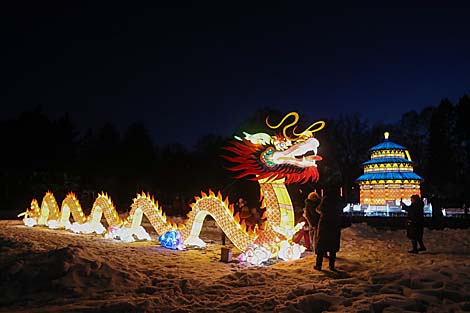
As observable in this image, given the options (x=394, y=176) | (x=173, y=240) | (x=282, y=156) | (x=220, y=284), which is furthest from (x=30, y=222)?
(x=394, y=176)

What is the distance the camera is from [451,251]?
32.0ft

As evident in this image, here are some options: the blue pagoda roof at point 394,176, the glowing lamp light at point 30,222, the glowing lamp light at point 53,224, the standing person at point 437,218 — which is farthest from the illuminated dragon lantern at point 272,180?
the blue pagoda roof at point 394,176

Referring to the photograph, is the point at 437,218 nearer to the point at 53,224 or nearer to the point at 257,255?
the point at 257,255

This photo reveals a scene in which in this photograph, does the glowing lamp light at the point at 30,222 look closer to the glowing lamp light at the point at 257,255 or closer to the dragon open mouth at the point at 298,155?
the glowing lamp light at the point at 257,255

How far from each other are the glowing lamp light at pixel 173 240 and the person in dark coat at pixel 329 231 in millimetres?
4643

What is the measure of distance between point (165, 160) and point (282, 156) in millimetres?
27547

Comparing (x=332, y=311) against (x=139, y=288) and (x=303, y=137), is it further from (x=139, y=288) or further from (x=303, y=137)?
(x=303, y=137)

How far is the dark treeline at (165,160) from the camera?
1103 inches

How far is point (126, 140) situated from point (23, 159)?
12.8 meters

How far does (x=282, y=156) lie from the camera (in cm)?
883

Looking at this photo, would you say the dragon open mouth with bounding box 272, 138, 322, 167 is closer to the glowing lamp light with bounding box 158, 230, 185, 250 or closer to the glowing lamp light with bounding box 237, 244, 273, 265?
the glowing lamp light with bounding box 237, 244, 273, 265

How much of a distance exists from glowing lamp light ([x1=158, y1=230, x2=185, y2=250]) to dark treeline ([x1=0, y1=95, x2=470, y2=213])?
641 inches

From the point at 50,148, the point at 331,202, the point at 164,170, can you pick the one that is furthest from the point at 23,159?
the point at 331,202

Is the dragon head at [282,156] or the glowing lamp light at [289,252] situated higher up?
the dragon head at [282,156]
